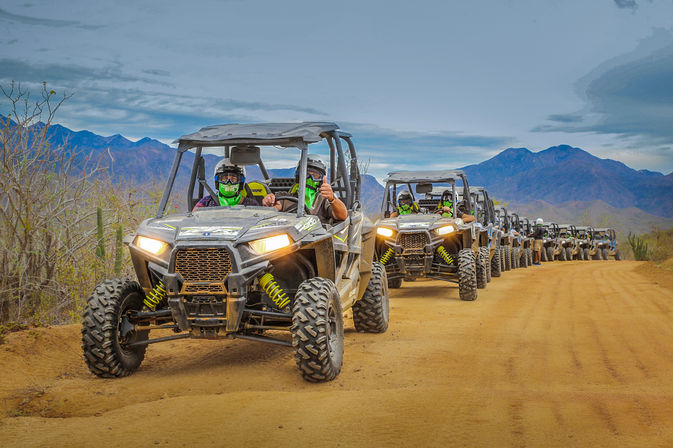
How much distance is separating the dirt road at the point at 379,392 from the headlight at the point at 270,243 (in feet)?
3.90

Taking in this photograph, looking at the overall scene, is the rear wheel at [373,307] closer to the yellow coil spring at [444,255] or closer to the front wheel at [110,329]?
the front wheel at [110,329]

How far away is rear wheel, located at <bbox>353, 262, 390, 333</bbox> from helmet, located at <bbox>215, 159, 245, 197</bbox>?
7.58 ft

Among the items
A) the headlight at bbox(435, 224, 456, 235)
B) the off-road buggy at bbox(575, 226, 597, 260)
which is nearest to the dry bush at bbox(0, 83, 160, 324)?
the headlight at bbox(435, 224, 456, 235)

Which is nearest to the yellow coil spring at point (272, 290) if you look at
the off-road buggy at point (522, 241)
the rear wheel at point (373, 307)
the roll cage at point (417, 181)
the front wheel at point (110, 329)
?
the front wheel at point (110, 329)

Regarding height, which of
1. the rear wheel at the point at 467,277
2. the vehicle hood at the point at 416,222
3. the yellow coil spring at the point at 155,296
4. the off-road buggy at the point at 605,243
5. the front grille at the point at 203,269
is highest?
the vehicle hood at the point at 416,222

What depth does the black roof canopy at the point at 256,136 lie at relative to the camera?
22.1ft

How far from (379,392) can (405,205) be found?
9.88 metres

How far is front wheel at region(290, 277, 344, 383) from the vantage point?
567cm

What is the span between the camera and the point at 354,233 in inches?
308

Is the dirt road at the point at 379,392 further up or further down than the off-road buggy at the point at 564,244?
further up

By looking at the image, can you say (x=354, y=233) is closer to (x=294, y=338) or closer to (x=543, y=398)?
(x=294, y=338)

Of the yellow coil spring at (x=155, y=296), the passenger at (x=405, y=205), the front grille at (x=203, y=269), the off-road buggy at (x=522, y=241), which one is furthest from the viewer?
the off-road buggy at (x=522, y=241)

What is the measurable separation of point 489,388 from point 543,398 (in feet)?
1.82

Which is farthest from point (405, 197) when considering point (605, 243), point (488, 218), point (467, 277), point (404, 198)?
point (605, 243)
